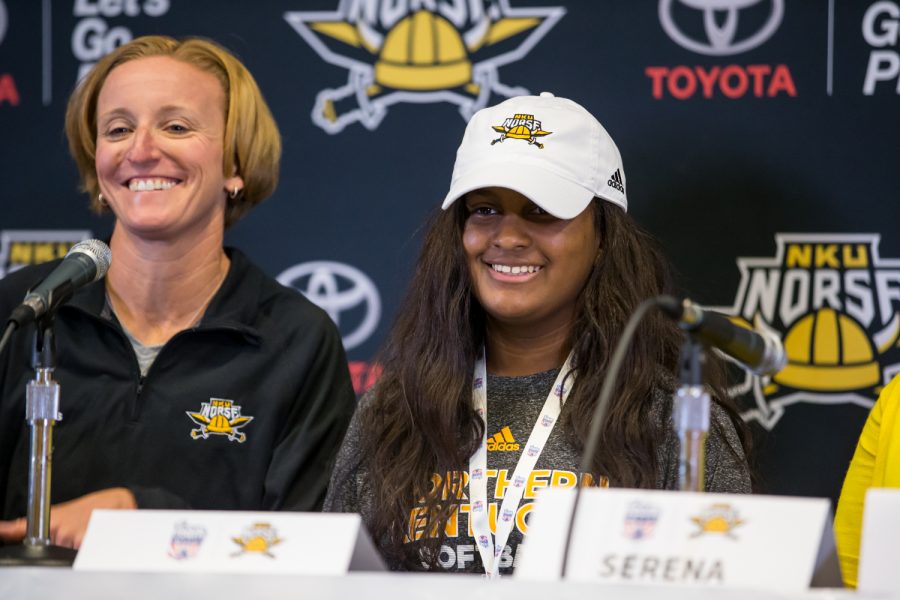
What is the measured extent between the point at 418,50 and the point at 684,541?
1870mm

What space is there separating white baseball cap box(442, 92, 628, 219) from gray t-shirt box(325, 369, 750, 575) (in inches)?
13.1

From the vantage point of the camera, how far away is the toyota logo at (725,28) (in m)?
2.86

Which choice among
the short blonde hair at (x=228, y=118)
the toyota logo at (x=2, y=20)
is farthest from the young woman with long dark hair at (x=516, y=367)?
the toyota logo at (x=2, y=20)

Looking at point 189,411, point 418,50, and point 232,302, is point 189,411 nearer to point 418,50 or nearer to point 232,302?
point 232,302

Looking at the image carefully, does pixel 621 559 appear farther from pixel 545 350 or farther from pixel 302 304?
pixel 302 304

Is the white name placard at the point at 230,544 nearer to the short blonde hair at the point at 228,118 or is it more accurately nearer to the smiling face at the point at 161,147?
the smiling face at the point at 161,147

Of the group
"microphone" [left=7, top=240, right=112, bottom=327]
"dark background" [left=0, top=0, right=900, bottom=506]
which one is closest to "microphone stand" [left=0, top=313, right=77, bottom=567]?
"microphone" [left=7, top=240, right=112, bottom=327]

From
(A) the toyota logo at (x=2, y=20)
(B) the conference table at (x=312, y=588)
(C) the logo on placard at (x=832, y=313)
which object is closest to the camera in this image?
(B) the conference table at (x=312, y=588)

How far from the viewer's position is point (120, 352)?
8.13 ft

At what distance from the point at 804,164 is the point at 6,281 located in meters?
1.73

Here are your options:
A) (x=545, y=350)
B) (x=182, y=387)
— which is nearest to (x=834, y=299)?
(x=545, y=350)

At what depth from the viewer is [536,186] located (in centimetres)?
210

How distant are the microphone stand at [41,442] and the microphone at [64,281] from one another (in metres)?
0.03

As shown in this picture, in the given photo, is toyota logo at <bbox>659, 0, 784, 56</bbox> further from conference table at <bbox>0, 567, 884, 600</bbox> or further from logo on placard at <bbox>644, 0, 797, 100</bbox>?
conference table at <bbox>0, 567, 884, 600</bbox>
